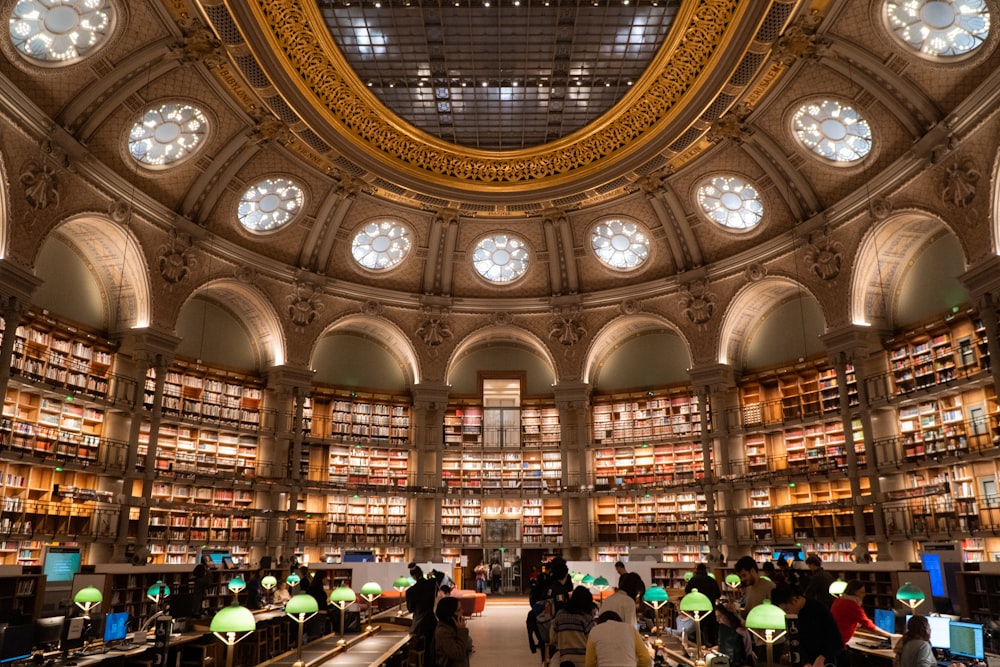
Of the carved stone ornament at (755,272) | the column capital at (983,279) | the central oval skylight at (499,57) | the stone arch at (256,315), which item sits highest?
the central oval skylight at (499,57)

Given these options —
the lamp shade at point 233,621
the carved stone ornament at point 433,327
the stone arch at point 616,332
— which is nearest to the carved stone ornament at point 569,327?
the stone arch at point 616,332

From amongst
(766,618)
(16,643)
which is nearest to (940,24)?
(766,618)

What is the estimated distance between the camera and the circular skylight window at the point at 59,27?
13328 millimetres

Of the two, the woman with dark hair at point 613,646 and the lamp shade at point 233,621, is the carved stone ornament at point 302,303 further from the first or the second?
the woman with dark hair at point 613,646

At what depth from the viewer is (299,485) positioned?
20.9 metres

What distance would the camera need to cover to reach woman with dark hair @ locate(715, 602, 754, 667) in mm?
6230

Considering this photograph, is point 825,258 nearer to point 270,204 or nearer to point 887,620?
point 887,620

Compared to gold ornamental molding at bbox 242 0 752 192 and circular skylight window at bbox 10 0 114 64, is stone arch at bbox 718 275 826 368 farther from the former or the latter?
circular skylight window at bbox 10 0 114 64

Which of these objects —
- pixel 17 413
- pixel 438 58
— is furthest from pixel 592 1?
pixel 17 413

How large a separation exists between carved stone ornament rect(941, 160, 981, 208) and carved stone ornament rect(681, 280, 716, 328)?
739cm

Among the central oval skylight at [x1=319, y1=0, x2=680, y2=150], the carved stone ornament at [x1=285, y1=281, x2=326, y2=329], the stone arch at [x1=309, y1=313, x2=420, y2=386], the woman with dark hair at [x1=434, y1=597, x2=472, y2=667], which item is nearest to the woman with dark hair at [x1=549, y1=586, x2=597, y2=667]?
the woman with dark hair at [x1=434, y1=597, x2=472, y2=667]

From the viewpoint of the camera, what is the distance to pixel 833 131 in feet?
57.9

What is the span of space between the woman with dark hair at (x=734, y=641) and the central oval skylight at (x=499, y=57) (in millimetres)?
13854

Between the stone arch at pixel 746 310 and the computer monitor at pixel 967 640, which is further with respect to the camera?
the stone arch at pixel 746 310
